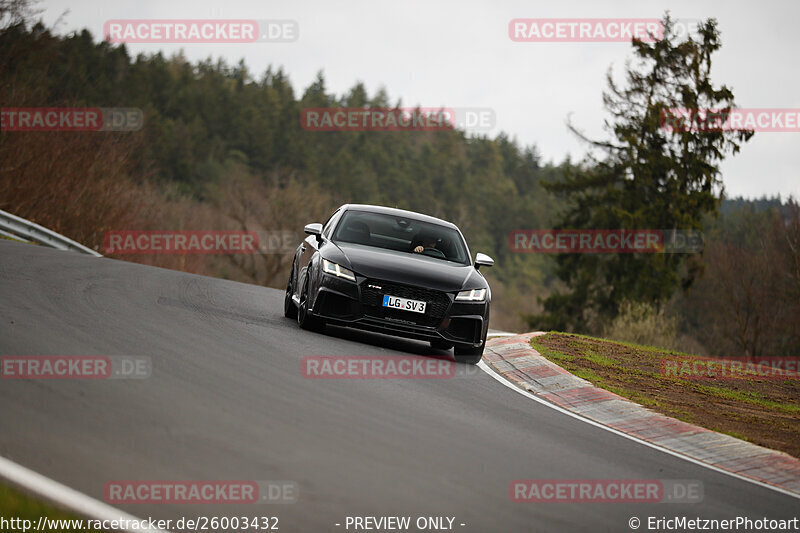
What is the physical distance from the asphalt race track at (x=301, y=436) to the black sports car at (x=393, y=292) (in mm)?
619

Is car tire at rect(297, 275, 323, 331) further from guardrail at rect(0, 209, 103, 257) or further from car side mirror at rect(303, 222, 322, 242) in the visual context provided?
guardrail at rect(0, 209, 103, 257)

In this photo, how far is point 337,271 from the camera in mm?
11336

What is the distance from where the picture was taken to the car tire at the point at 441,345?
11.7 metres

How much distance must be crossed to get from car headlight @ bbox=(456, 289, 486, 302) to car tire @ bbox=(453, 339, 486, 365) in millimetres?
595

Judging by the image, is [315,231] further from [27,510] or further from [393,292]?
[27,510]

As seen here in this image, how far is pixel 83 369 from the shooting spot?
290 inches

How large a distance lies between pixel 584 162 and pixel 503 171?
87926 mm

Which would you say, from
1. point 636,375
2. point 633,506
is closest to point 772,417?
point 636,375

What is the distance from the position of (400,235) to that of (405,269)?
1.62 meters

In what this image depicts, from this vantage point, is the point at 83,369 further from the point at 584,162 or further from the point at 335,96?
the point at 335,96

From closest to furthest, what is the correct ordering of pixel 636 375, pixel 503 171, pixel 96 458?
1. pixel 96 458
2. pixel 636 375
3. pixel 503 171
